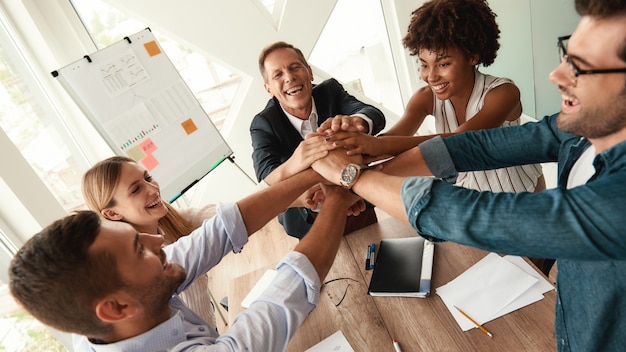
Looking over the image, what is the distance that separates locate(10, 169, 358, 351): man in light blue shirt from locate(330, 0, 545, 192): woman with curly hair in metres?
0.60

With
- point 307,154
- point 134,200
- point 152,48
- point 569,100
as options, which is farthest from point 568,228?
point 152,48

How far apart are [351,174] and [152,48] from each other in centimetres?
206

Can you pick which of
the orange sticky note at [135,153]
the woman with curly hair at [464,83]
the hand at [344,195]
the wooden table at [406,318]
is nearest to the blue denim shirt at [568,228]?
the wooden table at [406,318]

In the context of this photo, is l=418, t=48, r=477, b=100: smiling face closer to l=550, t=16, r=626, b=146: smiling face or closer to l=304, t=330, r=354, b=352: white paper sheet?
l=550, t=16, r=626, b=146: smiling face

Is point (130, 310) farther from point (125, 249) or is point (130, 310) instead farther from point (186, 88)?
point (186, 88)

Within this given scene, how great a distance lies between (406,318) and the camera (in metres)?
1.20

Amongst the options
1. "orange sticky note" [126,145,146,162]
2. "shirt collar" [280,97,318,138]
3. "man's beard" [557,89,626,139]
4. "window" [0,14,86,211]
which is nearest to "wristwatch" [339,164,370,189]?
"man's beard" [557,89,626,139]

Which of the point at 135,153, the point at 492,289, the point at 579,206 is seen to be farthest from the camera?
the point at 135,153

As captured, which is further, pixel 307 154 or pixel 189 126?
pixel 189 126

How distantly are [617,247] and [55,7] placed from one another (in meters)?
3.91

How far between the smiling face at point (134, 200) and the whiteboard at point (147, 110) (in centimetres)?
89

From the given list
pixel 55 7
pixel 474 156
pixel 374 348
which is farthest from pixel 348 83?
pixel 374 348

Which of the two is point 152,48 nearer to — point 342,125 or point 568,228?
point 342,125

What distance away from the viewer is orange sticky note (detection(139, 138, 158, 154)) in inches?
101
